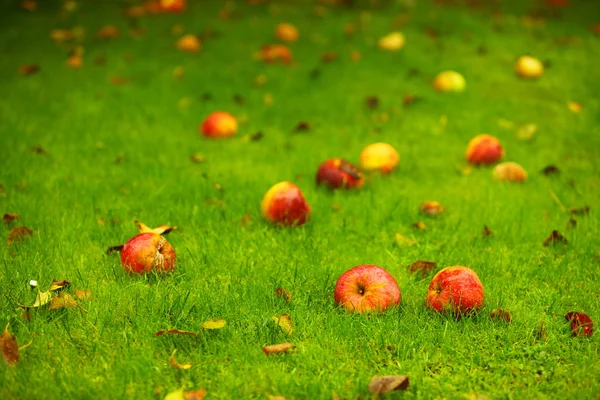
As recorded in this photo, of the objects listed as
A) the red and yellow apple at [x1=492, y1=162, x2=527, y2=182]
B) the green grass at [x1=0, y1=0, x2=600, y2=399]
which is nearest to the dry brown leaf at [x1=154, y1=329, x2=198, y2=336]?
the green grass at [x1=0, y1=0, x2=600, y2=399]

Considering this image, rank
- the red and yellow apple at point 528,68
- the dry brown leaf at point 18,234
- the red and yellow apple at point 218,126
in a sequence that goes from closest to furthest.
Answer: the dry brown leaf at point 18,234 < the red and yellow apple at point 218,126 < the red and yellow apple at point 528,68

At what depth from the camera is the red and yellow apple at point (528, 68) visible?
270 inches

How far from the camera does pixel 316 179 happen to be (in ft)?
14.6

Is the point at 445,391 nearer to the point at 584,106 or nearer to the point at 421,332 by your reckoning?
the point at 421,332

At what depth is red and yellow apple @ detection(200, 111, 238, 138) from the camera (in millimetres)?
5426

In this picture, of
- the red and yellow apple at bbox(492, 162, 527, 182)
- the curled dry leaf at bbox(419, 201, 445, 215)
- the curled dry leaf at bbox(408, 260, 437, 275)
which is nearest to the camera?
the curled dry leaf at bbox(408, 260, 437, 275)

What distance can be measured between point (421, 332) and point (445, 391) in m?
0.34

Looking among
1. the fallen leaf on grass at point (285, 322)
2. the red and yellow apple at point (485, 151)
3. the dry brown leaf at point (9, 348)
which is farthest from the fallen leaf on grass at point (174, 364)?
the red and yellow apple at point (485, 151)

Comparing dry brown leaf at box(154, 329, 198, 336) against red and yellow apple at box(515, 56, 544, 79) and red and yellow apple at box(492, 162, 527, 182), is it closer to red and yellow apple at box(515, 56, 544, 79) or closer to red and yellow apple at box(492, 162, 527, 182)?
red and yellow apple at box(492, 162, 527, 182)

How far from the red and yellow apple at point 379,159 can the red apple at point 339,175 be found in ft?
1.08

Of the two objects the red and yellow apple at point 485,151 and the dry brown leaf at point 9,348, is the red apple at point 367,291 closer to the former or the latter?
Result: the dry brown leaf at point 9,348

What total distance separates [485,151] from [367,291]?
2424 mm

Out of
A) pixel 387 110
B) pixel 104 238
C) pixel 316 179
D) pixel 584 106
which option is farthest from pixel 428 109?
pixel 104 238

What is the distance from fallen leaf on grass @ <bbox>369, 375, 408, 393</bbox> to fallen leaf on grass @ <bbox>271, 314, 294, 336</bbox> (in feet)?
1.69
